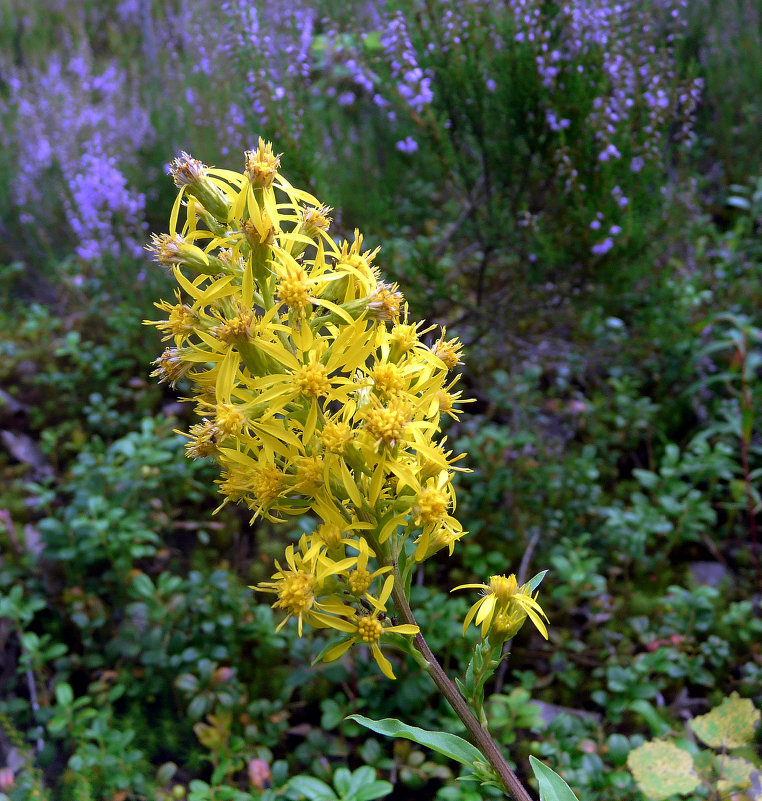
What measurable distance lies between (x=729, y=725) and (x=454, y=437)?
7.17ft

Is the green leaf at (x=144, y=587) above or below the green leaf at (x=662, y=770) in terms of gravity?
above

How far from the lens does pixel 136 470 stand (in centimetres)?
316

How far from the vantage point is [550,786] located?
5.02 feet

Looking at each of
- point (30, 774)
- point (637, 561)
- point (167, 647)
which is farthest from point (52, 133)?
point (637, 561)

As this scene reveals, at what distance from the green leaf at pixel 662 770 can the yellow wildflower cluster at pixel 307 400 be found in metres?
1.03

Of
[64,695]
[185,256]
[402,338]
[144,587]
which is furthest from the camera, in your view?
[144,587]

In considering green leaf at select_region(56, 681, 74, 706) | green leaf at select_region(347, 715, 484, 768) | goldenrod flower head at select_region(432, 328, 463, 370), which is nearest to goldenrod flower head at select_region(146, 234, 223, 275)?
goldenrod flower head at select_region(432, 328, 463, 370)

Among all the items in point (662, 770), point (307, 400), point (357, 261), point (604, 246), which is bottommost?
point (662, 770)

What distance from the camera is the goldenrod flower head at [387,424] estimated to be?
1.44m

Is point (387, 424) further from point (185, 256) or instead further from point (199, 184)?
point (199, 184)

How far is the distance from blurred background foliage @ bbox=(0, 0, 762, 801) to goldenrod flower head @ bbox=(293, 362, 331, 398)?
1257 mm

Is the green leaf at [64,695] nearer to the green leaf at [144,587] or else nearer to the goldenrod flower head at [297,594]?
the green leaf at [144,587]

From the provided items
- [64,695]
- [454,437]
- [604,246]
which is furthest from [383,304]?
[454,437]

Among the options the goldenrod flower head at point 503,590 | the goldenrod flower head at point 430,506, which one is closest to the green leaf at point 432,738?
the goldenrod flower head at point 503,590
